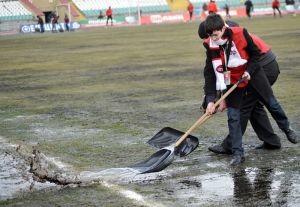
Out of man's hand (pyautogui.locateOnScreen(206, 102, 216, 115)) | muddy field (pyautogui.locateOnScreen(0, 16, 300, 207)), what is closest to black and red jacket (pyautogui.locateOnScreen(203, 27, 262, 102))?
man's hand (pyautogui.locateOnScreen(206, 102, 216, 115))

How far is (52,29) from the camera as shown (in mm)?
54469

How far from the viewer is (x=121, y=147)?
802 centimetres

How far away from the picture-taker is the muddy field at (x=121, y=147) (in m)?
5.93

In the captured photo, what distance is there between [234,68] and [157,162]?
1.27 m

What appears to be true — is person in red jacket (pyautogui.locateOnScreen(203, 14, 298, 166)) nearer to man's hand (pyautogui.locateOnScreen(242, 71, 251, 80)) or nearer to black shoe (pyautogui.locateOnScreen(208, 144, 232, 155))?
man's hand (pyautogui.locateOnScreen(242, 71, 251, 80))

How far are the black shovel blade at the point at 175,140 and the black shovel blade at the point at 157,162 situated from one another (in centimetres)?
22

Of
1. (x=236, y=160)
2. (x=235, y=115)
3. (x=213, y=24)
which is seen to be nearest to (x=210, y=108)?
(x=235, y=115)

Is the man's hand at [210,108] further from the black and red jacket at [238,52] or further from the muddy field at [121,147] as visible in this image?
the muddy field at [121,147]

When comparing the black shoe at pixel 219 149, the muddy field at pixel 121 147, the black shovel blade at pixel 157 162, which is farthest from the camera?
the black shoe at pixel 219 149

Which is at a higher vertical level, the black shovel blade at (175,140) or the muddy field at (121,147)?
the black shovel blade at (175,140)

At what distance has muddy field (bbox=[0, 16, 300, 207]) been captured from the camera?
593 centimetres

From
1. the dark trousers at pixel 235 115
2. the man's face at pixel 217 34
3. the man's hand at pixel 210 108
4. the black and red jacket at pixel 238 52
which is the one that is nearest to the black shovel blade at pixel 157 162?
the man's hand at pixel 210 108

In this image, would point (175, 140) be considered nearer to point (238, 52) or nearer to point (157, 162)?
point (157, 162)

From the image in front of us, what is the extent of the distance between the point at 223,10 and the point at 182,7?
5.87 meters
